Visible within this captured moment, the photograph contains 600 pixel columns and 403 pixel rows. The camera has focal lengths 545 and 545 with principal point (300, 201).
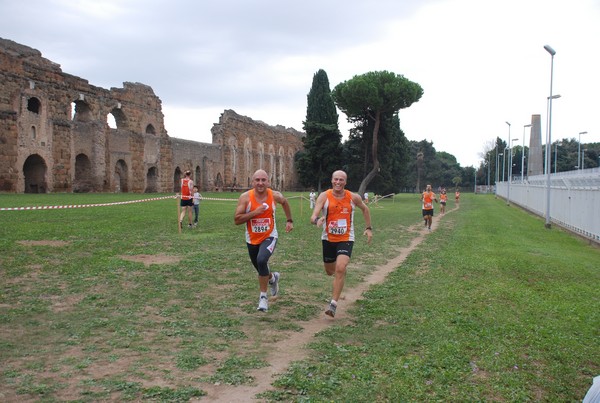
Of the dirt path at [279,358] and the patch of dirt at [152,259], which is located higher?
the patch of dirt at [152,259]

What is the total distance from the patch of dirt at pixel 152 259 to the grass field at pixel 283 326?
0.12 feet

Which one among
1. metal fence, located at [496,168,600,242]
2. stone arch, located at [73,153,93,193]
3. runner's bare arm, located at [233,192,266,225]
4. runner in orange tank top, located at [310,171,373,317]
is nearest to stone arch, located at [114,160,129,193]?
stone arch, located at [73,153,93,193]

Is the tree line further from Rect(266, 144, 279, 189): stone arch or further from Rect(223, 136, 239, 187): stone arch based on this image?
Rect(266, 144, 279, 189): stone arch

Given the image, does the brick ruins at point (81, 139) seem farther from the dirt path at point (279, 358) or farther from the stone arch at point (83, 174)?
the dirt path at point (279, 358)

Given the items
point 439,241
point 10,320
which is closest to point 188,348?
point 10,320

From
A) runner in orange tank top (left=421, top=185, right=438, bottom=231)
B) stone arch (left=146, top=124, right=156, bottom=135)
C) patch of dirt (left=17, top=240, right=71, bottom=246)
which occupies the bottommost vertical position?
patch of dirt (left=17, top=240, right=71, bottom=246)

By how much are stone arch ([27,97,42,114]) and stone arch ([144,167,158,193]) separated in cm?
1142

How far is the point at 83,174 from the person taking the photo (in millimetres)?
35062

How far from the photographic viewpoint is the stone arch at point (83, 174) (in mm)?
34875

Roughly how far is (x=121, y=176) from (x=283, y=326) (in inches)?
1417

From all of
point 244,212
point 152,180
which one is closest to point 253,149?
point 152,180

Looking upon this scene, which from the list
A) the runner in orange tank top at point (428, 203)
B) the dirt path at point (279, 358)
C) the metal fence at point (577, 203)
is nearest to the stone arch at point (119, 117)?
the runner in orange tank top at point (428, 203)

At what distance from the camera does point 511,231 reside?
20375 mm

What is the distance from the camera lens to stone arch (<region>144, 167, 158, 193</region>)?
41.5 meters
